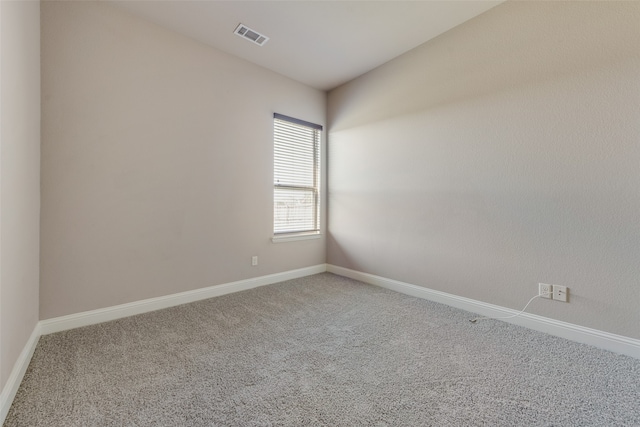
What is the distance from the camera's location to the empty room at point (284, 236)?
1368 mm

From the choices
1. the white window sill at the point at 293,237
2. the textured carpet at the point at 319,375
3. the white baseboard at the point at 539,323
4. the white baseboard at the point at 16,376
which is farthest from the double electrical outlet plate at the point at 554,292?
the white baseboard at the point at 16,376

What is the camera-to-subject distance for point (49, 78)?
195 centimetres

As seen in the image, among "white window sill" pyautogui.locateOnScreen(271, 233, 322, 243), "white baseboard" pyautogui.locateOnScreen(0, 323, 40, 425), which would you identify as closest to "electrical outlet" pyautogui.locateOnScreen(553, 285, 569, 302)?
"white window sill" pyautogui.locateOnScreen(271, 233, 322, 243)

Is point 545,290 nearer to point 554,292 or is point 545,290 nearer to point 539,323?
point 554,292

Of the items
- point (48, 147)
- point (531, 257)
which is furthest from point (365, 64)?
point (48, 147)

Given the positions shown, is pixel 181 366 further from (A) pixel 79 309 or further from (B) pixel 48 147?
(B) pixel 48 147

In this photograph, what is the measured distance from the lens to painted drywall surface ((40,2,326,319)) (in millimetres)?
2004

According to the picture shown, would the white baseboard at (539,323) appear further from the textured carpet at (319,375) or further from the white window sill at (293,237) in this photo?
the white window sill at (293,237)

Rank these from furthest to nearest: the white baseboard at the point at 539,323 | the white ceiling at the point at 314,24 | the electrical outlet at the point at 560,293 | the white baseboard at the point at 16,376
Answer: the white ceiling at the point at 314,24
the electrical outlet at the point at 560,293
the white baseboard at the point at 539,323
the white baseboard at the point at 16,376

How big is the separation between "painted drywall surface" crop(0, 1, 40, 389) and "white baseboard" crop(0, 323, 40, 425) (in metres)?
0.04

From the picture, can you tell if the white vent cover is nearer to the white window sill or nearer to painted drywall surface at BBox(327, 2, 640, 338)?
painted drywall surface at BBox(327, 2, 640, 338)

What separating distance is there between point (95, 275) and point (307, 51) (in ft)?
9.50

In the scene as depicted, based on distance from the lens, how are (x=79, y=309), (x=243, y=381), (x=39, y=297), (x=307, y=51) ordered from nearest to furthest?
(x=243, y=381)
(x=39, y=297)
(x=79, y=309)
(x=307, y=51)

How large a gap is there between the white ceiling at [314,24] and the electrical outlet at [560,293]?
2354 millimetres
